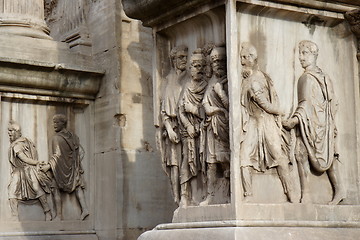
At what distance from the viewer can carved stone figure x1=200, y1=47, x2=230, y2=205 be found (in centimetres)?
877

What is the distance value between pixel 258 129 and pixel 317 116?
70 cm

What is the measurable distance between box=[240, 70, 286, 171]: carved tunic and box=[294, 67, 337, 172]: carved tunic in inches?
12.8

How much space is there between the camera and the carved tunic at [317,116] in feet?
29.3

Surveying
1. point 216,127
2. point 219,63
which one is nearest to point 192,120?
point 216,127

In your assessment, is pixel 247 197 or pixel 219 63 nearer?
pixel 247 197

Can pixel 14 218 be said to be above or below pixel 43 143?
below

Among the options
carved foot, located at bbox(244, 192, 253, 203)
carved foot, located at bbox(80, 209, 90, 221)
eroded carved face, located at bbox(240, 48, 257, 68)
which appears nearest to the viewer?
carved foot, located at bbox(244, 192, 253, 203)

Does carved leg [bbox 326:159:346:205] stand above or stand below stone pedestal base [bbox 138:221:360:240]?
above

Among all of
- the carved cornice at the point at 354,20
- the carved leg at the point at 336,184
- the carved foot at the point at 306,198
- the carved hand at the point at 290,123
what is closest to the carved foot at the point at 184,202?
the carved foot at the point at 306,198

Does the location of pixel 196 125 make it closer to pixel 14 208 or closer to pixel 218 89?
pixel 218 89

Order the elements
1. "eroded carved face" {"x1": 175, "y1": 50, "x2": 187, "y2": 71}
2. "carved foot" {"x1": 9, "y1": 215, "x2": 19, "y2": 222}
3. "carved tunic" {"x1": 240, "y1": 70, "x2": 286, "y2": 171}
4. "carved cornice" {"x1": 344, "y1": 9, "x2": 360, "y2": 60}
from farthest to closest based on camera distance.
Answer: "carved foot" {"x1": 9, "y1": 215, "x2": 19, "y2": 222} → "eroded carved face" {"x1": 175, "y1": 50, "x2": 187, "y2": 71} → "carved cornice" {"x1": 344, "y1": 9, "x2": 360, "y2": 60} → "carved tunic" {"x1": 240, "y1": 70, "x2": 286, "y2": 171}

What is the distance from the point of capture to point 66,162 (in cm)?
1317

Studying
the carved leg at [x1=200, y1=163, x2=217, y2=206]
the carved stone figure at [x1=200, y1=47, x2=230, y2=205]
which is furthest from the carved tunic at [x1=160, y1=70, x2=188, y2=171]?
the carved leg at [x1=200, y1=163, x2=217, y2=206]

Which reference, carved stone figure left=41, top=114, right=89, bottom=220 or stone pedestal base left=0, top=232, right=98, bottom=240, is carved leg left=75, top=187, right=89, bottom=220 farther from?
stone pedestal base left=0, top=232, right=98, bottom=240
